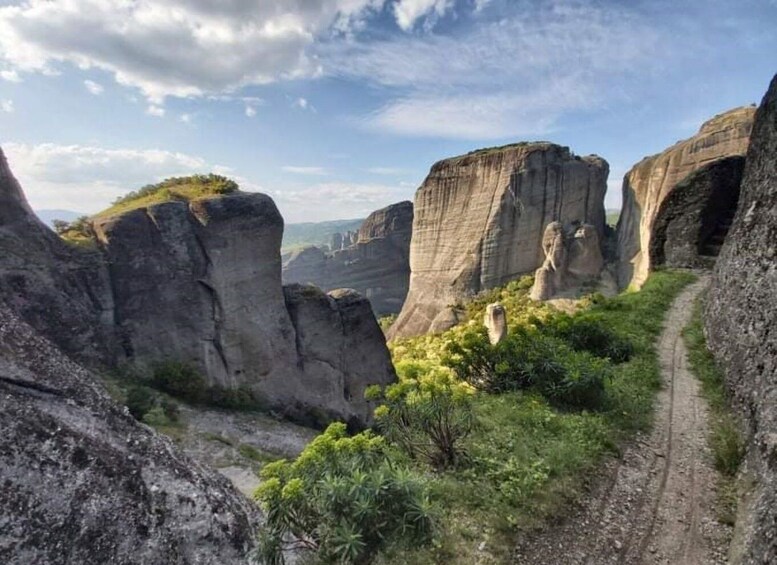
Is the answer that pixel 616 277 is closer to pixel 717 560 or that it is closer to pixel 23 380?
pixel 717 560

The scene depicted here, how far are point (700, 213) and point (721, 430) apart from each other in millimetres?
15789

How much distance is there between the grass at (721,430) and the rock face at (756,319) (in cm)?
31

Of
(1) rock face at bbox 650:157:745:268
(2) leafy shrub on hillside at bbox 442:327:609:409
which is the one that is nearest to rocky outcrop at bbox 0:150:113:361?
(2) leafy shrub on hillside at bbox 442:327:609:409

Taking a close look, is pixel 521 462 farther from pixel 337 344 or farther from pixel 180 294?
pixel 337 344

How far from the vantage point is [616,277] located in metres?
44.5

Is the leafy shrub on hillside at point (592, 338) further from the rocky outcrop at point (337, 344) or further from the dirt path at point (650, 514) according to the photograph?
the rocky outcrop at point (337, 344)

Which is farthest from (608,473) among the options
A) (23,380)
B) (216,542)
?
(23,380)

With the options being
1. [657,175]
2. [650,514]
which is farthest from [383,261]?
[650,514]

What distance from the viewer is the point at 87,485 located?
7.21m

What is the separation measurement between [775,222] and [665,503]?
4.82 m

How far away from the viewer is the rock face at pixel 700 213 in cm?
1919

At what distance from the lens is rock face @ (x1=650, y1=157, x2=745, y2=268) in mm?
19188

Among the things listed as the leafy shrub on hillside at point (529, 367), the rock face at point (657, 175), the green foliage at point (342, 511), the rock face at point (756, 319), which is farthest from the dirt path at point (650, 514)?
the rock face at point (657, 175)

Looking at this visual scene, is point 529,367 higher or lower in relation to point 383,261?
lower
